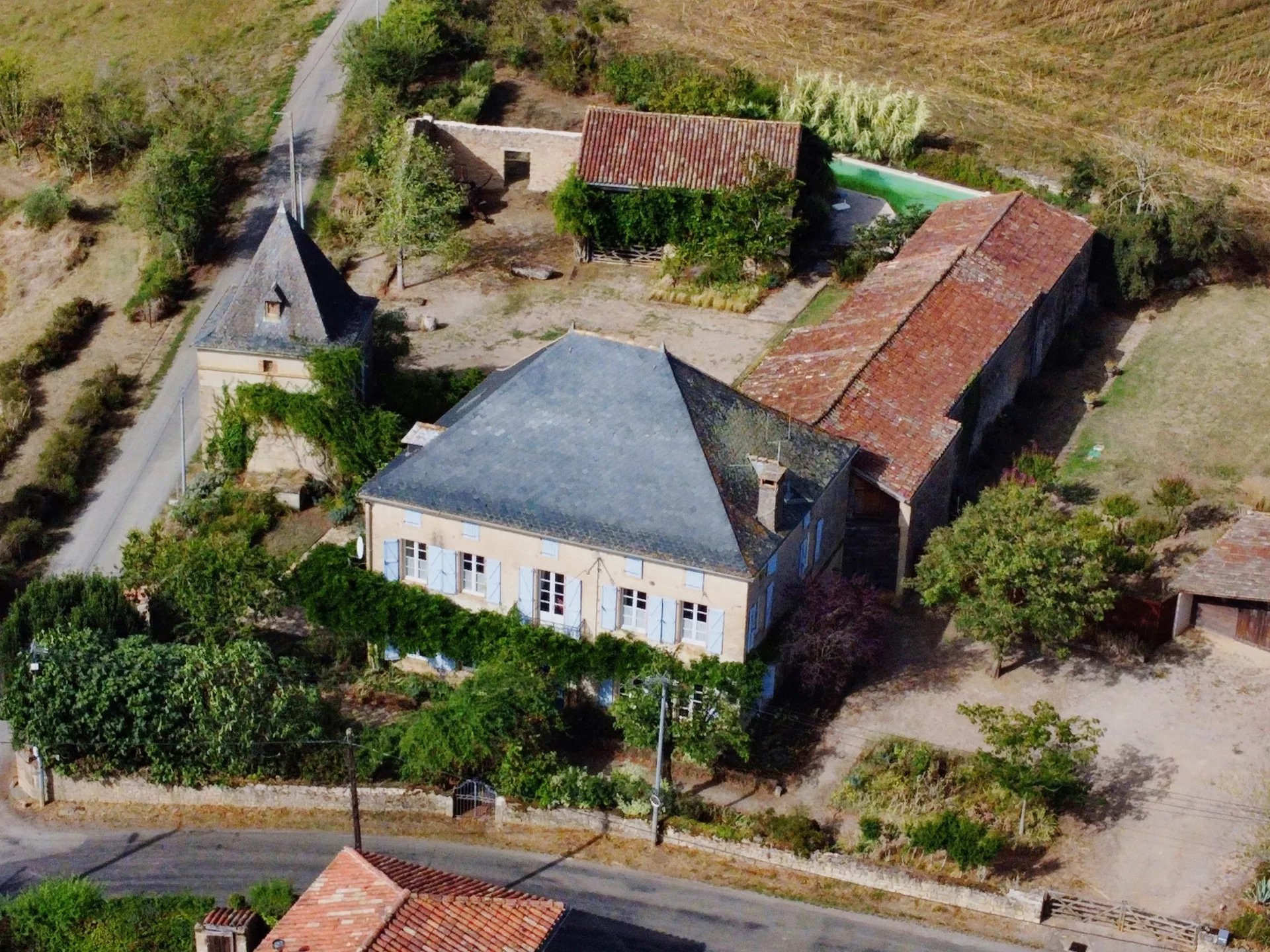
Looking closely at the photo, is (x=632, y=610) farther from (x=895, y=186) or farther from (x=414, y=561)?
(x=895, y=186)

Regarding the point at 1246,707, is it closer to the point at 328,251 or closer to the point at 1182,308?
the point at 1182,308

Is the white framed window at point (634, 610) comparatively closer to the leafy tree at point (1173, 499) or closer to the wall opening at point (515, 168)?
the leafy tree at point (1173, 499)

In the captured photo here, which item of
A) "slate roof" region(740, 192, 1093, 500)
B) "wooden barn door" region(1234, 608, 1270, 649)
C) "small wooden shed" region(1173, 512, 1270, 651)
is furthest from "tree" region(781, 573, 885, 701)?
"wooden barn door" region(1234, 608, 1270, 649)

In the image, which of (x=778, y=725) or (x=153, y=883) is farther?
(x=778, y=725)

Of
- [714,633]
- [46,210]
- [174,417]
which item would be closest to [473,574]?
[714,633]

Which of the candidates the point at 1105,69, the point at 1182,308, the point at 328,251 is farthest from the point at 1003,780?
the point at 1105,69

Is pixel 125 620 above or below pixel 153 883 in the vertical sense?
above

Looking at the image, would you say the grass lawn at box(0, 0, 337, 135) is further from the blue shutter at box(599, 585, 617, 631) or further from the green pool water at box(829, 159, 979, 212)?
the blue shutter at box(599, 585, 617, 631)
